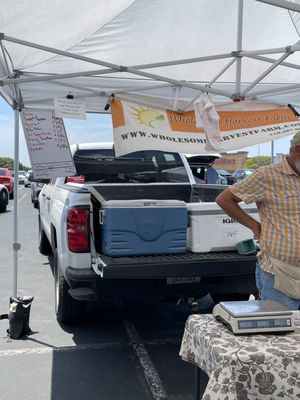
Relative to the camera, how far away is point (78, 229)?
13.6 ft

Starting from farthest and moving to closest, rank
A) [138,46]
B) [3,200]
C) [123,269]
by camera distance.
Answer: [3,200] → [138,46] → [123,269]

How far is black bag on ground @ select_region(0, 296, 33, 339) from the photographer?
468 centimetres

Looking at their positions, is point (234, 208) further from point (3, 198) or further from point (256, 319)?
point (3, 198)

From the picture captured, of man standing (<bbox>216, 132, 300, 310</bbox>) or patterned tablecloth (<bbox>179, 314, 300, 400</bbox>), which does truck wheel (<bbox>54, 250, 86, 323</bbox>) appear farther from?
patterned tablecloth (<bbox>179, 314, 300, 400</bbox>)

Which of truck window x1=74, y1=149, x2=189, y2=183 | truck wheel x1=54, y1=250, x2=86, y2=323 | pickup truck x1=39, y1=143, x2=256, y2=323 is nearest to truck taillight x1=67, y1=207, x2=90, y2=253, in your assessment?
pickup truck x1=39, y1=143, x2=256, y2=323

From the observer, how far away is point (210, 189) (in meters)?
5.44

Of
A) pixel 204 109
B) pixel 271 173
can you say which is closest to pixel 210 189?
pixel 204 109

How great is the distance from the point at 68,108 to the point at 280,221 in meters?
2.80

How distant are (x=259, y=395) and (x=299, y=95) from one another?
4980 mm

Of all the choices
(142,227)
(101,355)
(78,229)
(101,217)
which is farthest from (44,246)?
(142,227)

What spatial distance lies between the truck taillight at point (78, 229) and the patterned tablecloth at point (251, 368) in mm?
2291

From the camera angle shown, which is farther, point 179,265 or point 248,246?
point 248,246

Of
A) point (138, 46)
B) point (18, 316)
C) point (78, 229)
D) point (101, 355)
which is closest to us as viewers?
point (78, 229)

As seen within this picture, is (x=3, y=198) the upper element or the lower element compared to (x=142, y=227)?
upper
